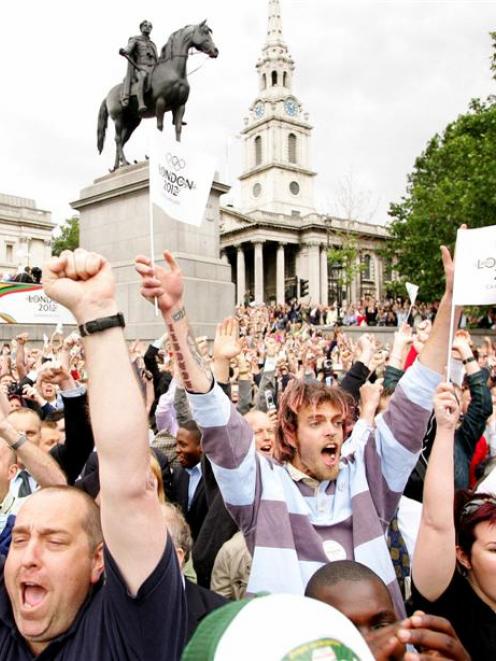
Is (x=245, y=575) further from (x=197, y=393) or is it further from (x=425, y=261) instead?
(x=425, y=261)

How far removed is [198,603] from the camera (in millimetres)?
1944

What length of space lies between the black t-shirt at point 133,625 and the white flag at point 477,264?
8.89 feet

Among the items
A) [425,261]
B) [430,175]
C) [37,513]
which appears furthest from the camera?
[430,175]

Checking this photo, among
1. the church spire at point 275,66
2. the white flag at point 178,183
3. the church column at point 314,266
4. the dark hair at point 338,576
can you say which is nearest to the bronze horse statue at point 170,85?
the white flag at point 178,183

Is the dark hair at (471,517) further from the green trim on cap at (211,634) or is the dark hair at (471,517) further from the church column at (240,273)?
the church column at (240,273)

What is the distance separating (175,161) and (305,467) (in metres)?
2.52

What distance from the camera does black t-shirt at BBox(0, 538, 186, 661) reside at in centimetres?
160

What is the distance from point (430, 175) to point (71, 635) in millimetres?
42323

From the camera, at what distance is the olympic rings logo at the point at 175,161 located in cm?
423

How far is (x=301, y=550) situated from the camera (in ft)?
8.05

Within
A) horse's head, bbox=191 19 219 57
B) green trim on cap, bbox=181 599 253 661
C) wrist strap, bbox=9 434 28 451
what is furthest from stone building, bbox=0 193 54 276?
green trim on cap, bbox=181 599 253 661

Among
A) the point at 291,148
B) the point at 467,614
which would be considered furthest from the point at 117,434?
the point at 291,148

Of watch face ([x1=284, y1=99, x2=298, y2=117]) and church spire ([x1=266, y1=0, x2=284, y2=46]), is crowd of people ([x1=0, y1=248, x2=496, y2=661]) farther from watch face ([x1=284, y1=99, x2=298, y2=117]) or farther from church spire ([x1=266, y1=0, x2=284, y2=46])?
church spire ([x1=266, y1=0, x2=284, y2=46])

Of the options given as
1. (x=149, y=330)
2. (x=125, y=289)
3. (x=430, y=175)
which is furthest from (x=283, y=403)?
(x=430, y=175)
